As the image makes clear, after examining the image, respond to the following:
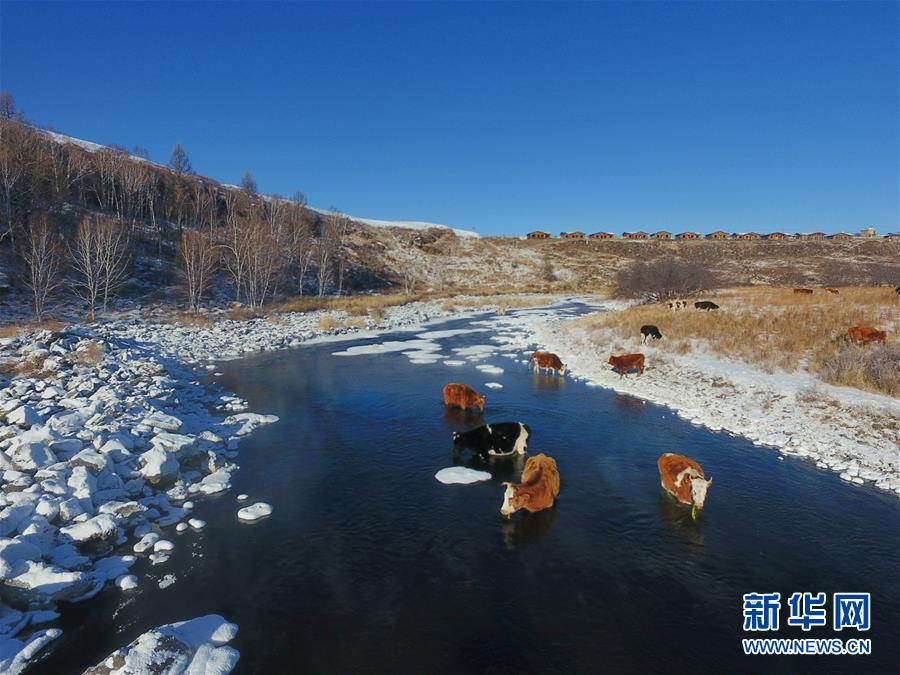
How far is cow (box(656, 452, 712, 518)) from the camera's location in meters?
7.30

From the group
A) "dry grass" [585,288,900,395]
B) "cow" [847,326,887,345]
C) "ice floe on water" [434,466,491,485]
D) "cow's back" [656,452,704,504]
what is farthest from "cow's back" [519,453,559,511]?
"cow" [847,326,887,345]

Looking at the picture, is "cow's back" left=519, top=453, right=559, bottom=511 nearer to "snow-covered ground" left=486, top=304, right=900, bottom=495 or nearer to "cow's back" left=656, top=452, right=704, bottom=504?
"cow's back" left=656, top=452, right=704, bottom=504

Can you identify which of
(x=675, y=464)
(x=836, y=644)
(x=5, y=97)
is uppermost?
(x=5, y=97)

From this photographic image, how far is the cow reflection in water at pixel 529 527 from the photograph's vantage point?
261 inches

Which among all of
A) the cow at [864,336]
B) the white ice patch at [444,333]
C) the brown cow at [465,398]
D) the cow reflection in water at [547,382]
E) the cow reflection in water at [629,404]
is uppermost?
the cow at [864,336]

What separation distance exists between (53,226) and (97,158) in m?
24.6

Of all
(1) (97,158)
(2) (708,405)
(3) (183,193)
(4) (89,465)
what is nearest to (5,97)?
(1) (97,158)

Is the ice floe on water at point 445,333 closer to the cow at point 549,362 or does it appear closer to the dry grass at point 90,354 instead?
the cow at point 549,362

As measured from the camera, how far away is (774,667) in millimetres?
4594

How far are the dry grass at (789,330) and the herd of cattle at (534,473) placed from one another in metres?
9.01

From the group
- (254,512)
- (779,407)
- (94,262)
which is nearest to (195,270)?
(94,262)

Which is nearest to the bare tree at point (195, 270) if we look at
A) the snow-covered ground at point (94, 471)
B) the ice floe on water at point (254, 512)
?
the snow-covered ground at point (94, 471)

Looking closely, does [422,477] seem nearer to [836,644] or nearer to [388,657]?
[388,657]

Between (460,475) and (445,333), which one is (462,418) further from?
(445,333)
